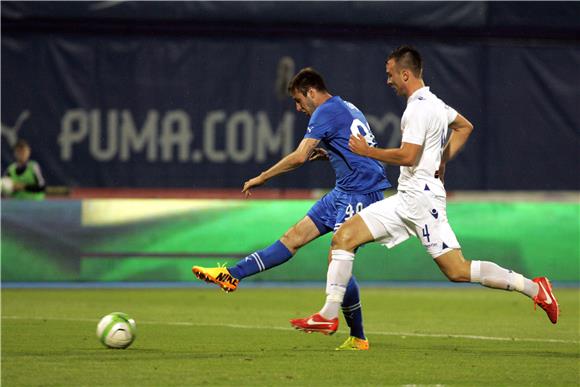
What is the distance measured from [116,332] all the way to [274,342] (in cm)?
155

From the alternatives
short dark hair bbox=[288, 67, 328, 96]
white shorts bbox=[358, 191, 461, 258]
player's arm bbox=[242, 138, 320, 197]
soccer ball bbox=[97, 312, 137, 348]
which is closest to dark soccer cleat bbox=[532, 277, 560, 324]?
white shorts bbox=[358, 191, 461, 258]

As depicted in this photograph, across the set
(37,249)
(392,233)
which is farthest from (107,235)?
(392,233)

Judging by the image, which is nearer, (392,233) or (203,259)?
(392,233)

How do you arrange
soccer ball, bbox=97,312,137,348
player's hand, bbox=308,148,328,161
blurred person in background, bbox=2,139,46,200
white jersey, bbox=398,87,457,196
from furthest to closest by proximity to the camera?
blurred person in background, bbox=2,139,46,200
player's hand, bbox=308,148,328,161
soccer ball, bbox=97,312,137,348
white jersey, bbox=398,87,457,196

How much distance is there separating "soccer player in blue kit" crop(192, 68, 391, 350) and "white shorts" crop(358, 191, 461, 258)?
2.16 feet

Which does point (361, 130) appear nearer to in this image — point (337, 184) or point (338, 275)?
point (337, 184)

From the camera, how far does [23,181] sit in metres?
21.9

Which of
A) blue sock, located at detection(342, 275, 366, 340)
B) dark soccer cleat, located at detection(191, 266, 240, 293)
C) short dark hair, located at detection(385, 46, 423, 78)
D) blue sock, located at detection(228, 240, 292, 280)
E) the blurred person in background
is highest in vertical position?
short dark hair, located at detection(385, 46, 423, 78)

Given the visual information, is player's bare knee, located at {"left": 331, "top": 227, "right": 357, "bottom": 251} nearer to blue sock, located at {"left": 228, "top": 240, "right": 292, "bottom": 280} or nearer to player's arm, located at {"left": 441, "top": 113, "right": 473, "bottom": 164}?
player's arm, located at {"left": 441, "top": 113, "right": 473, "bottom": 164}

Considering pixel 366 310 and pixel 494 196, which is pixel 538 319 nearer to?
pixel 366 310

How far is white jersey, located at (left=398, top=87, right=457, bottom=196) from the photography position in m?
9.97

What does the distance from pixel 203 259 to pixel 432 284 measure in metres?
3.27

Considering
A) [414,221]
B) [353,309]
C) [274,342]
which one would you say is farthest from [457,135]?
[274,342]

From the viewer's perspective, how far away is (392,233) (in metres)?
10.1
